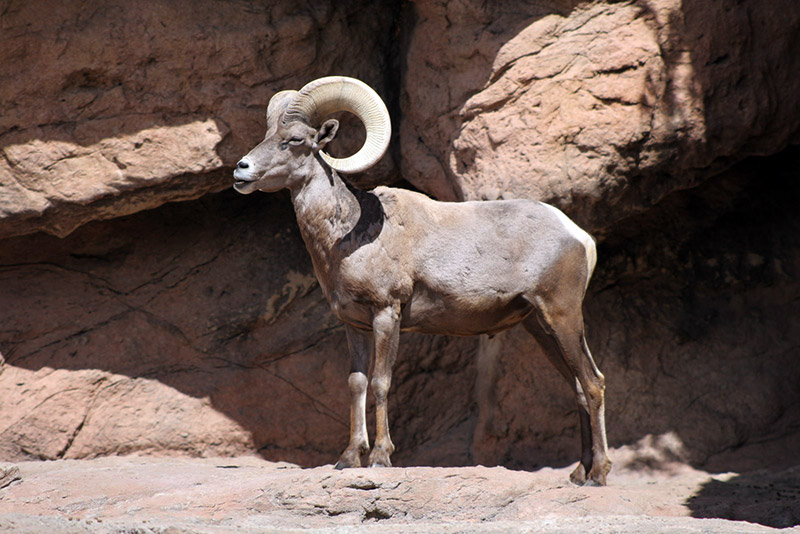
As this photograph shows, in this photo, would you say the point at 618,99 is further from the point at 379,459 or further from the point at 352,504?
the point at 352,504

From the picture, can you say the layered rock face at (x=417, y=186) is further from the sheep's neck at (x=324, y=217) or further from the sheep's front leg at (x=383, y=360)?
the sheep's front leg at (x=383, y=360)

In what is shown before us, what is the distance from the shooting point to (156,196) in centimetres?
867

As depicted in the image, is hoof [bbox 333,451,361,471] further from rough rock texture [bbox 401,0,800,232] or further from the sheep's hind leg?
rough rock texture [bbox 401,0,800,232]

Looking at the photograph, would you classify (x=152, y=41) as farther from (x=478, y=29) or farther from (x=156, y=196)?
(x=478, y=29)

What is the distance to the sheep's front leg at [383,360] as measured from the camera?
6859 mm

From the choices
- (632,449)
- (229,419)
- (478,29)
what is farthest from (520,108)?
(229,419)

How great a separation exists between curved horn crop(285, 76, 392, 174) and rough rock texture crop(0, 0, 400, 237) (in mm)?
1710

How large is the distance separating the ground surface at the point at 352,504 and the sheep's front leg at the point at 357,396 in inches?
17.8

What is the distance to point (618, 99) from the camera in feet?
27.0

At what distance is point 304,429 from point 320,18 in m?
3.94

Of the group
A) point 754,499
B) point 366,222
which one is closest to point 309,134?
point 366,222

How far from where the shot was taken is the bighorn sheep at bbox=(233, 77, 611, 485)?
701cm

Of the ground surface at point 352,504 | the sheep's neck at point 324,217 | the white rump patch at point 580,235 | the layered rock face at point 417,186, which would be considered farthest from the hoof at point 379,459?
the layered rock face at point 417,186

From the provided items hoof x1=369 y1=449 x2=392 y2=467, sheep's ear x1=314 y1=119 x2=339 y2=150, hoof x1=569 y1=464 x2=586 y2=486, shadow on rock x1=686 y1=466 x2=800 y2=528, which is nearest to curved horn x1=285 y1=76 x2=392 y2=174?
sheep's ear x1=314 y1=119 x2=339 y2=150
